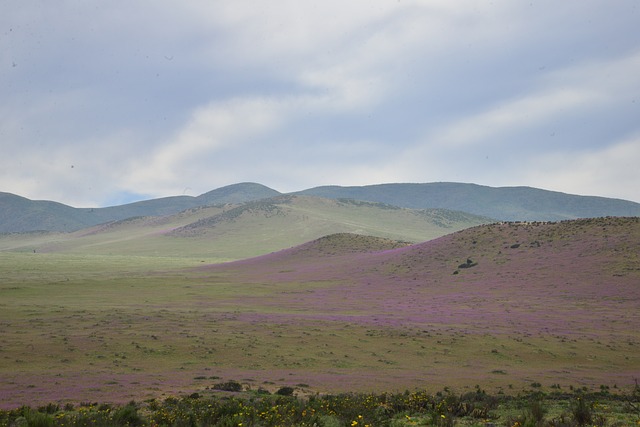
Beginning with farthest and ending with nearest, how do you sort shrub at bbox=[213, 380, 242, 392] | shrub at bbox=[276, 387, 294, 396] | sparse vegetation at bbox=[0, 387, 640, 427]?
shrub at bbox=[213, 380, 242, 392] → shrub at bbox=[276, 387, 294, 396] → sparse vegetation at bbox=[0, 387, 640, 427]

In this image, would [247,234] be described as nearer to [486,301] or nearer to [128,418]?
[486,301]

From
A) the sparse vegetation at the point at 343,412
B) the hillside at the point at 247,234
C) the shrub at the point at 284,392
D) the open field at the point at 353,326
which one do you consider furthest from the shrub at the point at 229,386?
the hillside at the point at 247,234

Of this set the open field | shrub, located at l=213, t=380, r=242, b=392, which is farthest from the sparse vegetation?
the open field

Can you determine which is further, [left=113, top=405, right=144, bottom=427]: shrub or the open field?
the open field

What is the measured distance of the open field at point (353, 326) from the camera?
66.6 ft

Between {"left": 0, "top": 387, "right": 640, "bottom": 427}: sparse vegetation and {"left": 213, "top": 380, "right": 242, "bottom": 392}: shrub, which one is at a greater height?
{"left": 0, "top": 387, "right": 640, "bottom": 427}: sparse vegetation

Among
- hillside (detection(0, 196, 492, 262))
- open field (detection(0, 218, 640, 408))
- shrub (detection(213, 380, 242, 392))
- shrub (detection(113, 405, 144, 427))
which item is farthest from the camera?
hillside (detection(0, 196, 492, 262))

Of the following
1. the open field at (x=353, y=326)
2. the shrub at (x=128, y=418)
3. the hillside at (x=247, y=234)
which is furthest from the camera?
the hillside at (x=247, y=234)

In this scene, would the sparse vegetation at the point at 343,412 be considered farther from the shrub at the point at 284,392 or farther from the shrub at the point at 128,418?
the shrub at the point at 284,392

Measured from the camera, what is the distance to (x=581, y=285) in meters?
45.2

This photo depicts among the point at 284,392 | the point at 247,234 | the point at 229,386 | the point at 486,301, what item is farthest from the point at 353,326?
the point at 247,234

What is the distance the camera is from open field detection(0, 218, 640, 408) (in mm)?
20312

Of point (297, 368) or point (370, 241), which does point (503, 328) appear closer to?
point (297, 368)

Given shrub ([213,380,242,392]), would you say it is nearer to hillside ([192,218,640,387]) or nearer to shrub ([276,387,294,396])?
shrub ([276,387,294,396])
